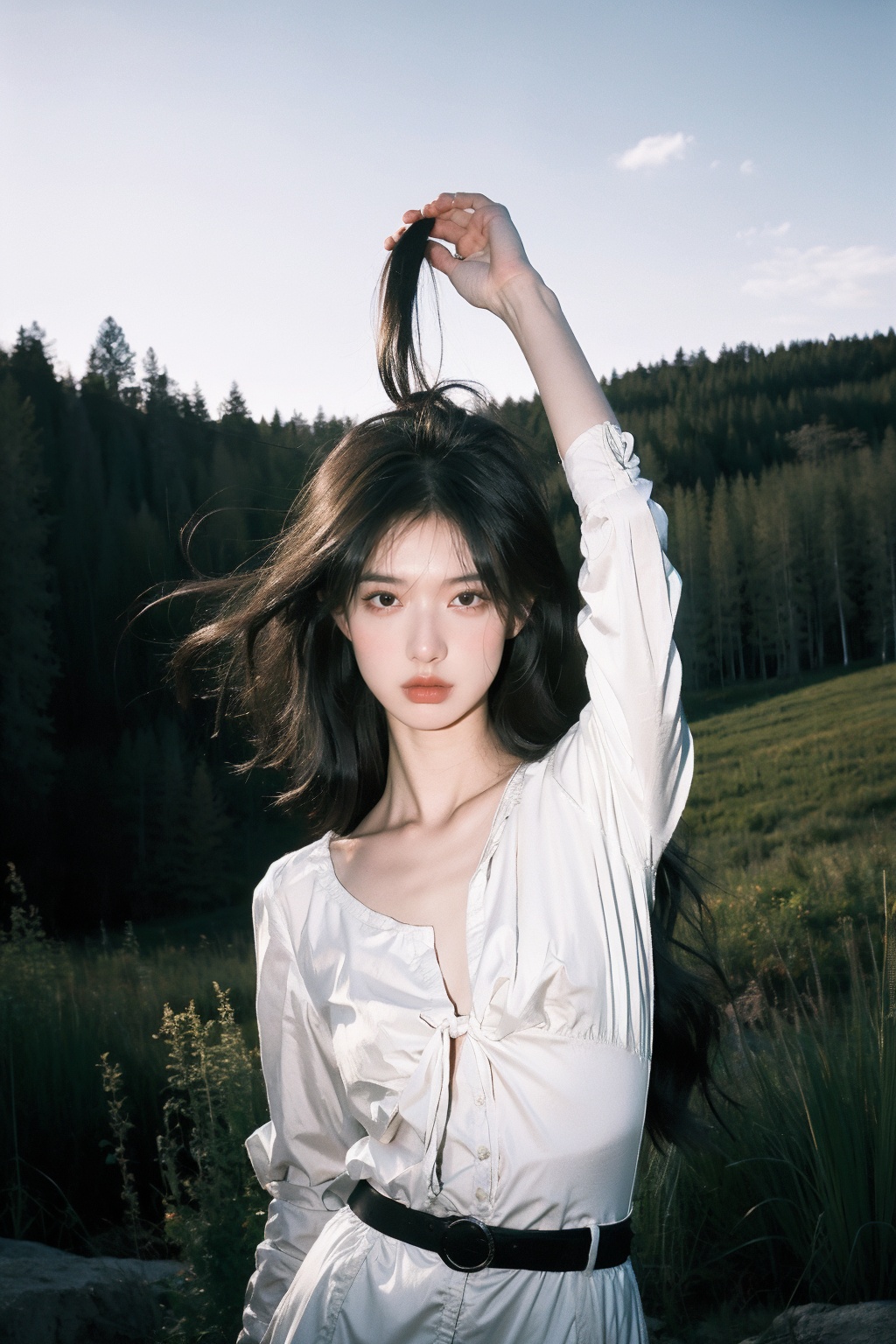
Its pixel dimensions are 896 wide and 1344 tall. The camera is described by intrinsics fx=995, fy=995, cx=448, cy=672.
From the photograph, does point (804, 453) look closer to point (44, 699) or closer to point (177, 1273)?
point (177, 1273)

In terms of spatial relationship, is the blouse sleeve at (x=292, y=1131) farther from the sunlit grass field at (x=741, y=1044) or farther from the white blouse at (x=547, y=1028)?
the sunlit grass field at (x=741, y=1044)

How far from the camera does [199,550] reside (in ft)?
18.8

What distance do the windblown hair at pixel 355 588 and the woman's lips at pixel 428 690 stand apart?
0.14 m

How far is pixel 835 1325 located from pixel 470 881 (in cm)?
133

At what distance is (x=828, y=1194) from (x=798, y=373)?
9.61 feet

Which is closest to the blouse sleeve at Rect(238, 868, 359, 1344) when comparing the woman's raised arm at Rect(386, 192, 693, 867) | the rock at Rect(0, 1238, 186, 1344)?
the woman's raised arm at Rect(386, 192, 693, 867)

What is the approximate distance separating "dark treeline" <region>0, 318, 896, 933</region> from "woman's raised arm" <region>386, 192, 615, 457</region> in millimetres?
1871

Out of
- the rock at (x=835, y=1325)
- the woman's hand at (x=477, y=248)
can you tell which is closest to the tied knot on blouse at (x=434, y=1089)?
the woman's hand at (x=477, y=248)

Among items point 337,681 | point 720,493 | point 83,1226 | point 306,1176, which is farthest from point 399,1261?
point 720,493

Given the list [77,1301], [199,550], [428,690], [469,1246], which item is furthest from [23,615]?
[469,1246]

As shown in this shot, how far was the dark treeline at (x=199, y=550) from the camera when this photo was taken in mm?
A: 3857

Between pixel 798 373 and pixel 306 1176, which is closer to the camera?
pixel 306 1176

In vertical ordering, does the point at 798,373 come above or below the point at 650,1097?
above

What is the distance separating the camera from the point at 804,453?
3.97 m
